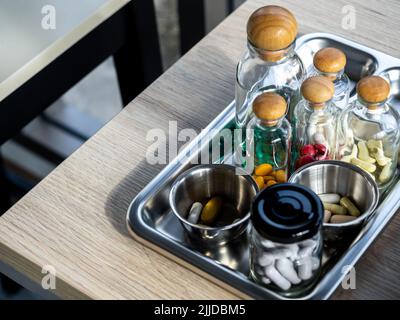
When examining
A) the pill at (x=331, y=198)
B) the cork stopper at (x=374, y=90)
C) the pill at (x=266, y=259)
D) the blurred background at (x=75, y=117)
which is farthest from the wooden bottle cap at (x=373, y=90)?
the blurred background at (x=75, y=117)

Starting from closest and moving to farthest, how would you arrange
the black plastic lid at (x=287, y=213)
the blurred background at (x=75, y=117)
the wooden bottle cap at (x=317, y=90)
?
the black plastic lid at (x=287, y=213) < the wooden bottle cap at (x=317, y=90) < the blurred background at (x=75, y=117)

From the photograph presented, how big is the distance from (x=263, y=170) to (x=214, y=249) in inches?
4.6

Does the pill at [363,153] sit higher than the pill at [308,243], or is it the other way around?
the pill at [308,243]

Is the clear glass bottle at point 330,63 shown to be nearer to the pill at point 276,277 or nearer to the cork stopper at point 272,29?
the cork stopper at point 272,29

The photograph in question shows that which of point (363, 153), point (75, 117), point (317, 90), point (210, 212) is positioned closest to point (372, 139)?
point (363, 153)

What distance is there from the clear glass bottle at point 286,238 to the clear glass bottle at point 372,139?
17 cm

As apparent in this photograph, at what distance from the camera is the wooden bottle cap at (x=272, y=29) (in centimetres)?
88

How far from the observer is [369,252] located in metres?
0.89

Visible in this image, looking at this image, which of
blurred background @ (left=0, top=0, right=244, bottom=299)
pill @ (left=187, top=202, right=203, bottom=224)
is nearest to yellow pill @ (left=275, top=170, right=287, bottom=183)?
pill @ (left=187, top=202, right=203, bottom=224)

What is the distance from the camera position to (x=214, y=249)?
3.00ft

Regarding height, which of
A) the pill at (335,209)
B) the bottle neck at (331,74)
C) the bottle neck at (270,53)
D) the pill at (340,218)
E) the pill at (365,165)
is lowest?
the pill at (335,209)

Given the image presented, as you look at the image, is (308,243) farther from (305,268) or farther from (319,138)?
(319,138)

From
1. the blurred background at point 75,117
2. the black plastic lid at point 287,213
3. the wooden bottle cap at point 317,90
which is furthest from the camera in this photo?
the blurred background at point 75,117
